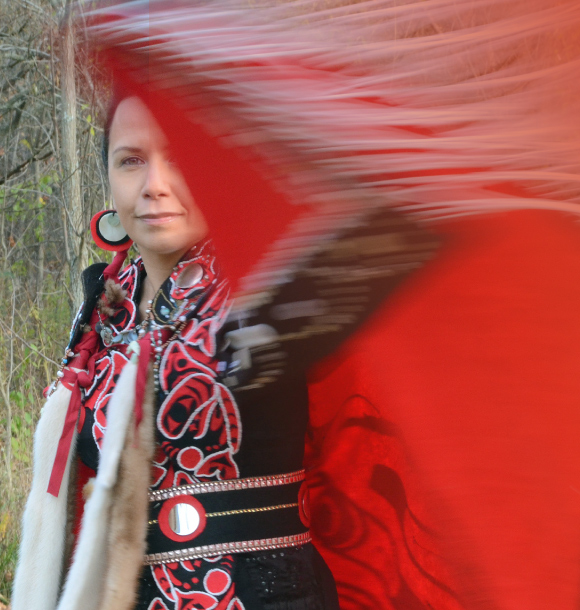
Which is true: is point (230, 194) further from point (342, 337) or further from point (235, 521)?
point (235, 521)

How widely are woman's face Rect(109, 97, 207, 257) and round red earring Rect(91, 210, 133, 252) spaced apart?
0.63 feet

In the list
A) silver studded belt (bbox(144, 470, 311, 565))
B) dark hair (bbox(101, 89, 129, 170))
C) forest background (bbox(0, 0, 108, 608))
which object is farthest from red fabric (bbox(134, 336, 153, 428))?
forest background (bbox(0, 0, 108, 608))

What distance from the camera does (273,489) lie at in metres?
1.18

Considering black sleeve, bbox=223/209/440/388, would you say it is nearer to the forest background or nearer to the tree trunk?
the forest background

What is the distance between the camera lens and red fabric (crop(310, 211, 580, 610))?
2.61ft

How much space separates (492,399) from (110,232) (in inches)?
36.7

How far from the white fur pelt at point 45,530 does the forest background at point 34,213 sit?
2.16 meters

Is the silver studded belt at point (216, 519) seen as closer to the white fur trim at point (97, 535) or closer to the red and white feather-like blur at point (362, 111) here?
the white fur trim at point (97, 535)

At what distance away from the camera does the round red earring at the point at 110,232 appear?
5.00 ft

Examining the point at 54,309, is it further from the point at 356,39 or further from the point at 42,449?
the point at 356,39

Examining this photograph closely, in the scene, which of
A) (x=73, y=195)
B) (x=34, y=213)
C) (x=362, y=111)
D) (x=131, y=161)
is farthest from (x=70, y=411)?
(x=34, y=213)

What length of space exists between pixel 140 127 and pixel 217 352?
41 cm

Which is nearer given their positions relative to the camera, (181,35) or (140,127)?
(181,35)

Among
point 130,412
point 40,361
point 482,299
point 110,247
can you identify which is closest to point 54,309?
point 40,361
